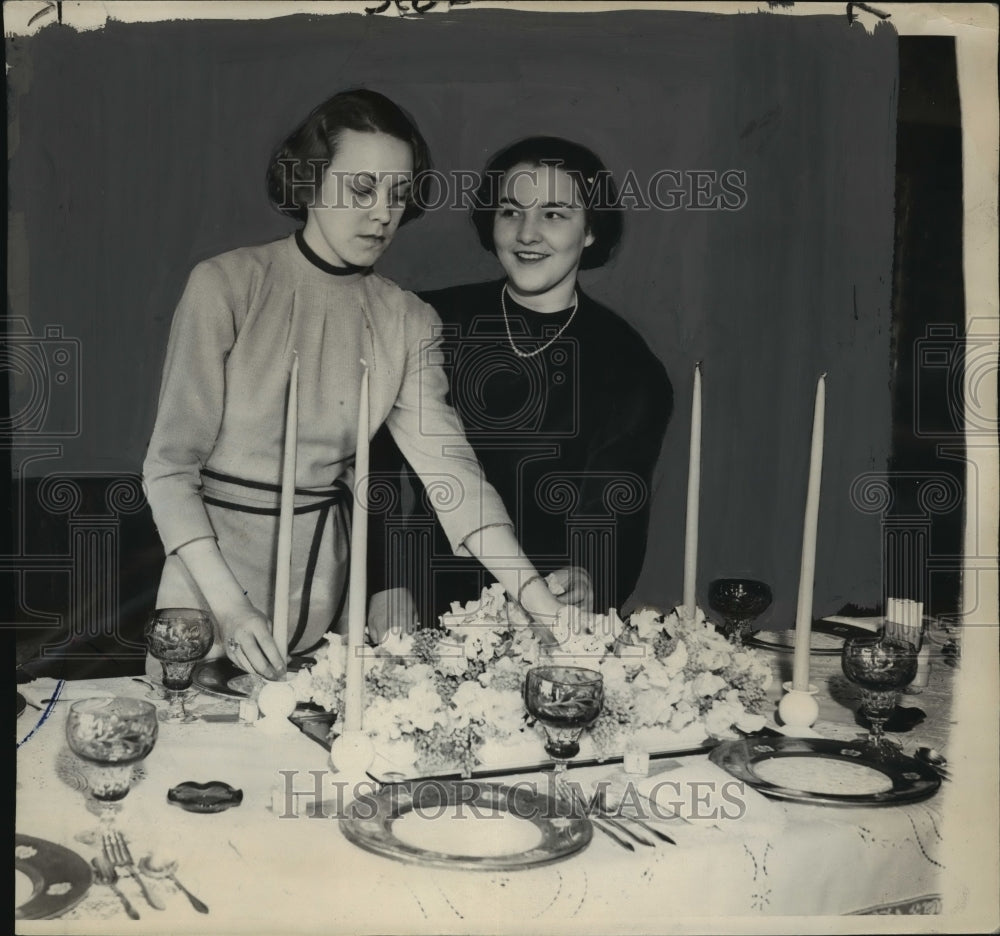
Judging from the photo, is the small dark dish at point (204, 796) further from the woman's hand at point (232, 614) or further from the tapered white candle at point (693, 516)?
the tapered white candle at point (693, 516)

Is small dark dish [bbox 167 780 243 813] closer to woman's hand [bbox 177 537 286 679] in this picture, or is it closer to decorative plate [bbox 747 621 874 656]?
woman's hand [bbox 177 537 286 679]

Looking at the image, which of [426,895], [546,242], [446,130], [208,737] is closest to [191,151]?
[446,130]

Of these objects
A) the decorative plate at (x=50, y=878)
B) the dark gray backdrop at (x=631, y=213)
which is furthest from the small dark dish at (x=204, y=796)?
the dark gray backdrop at (x=631, y=213)

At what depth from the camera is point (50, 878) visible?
1.32 meters

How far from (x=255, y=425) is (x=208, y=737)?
1.44 ft

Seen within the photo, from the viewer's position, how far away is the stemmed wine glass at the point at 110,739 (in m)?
1.31

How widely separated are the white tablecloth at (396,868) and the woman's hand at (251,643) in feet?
0.39

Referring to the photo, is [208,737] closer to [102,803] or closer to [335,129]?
[102,803]

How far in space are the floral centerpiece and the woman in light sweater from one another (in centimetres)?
12

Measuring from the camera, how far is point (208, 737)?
1.48 metres

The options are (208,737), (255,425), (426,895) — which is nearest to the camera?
(426,895)

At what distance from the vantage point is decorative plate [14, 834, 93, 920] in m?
1.29

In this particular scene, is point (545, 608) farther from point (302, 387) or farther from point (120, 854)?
point (120, 854)

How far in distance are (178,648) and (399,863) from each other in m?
0.42
